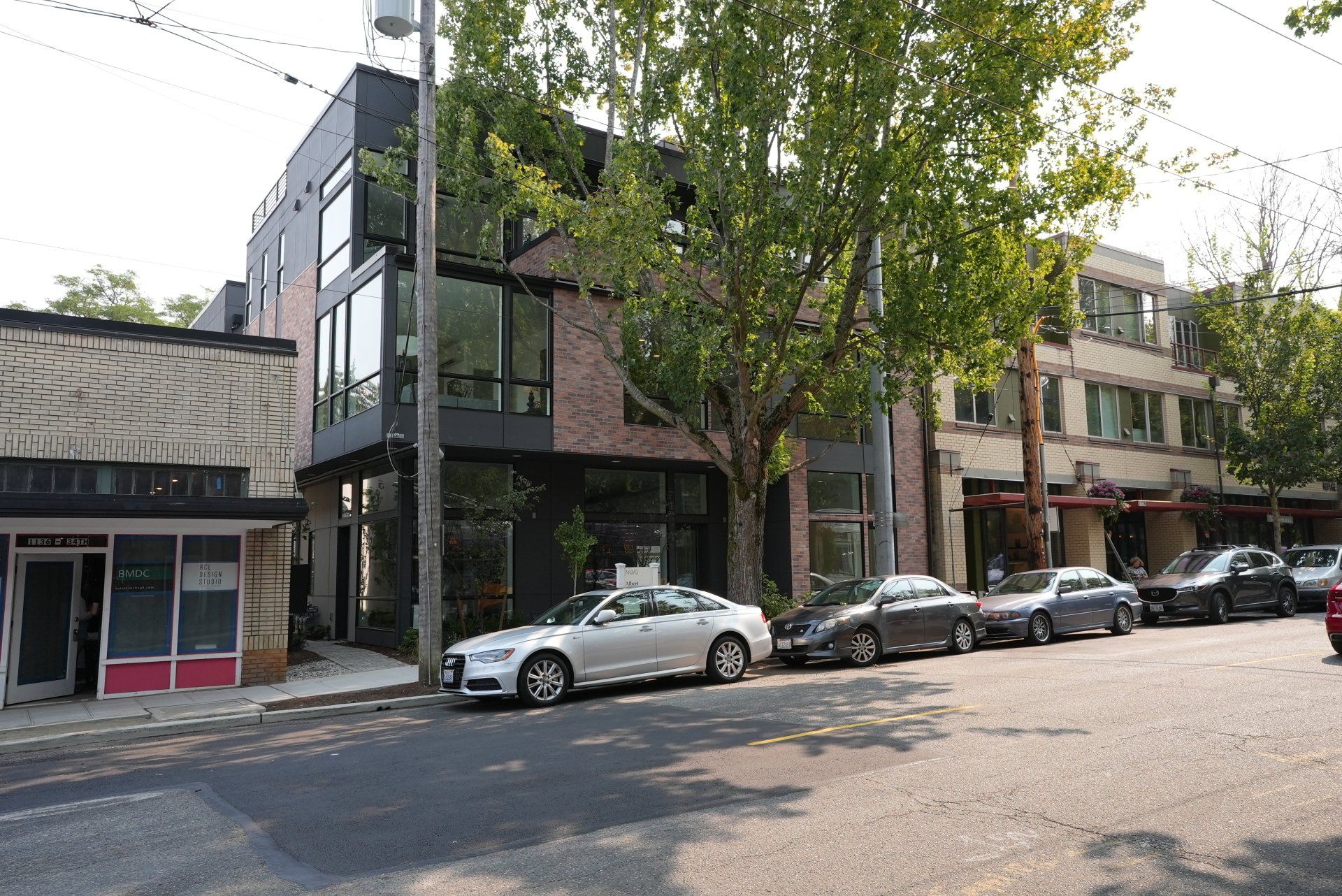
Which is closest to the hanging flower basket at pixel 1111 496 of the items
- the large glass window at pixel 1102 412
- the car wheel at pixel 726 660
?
the large glass window at pixel 1102 412

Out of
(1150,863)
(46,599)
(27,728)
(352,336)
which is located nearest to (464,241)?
(352,336)

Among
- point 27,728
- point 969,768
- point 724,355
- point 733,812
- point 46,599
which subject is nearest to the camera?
point 733,812

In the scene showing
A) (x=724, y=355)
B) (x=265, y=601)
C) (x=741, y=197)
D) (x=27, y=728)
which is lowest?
(x=27, y=728)

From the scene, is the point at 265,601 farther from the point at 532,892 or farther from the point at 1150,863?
the point at 1150,863

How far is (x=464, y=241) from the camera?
1914 centimetres

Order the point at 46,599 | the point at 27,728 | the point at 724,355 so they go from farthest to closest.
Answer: the point at 724,355 < the point at 46,599 < the point at 27,728

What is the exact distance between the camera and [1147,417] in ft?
102

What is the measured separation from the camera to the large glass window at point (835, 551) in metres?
22.6

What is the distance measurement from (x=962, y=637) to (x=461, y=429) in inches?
381

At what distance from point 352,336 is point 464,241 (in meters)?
2.96

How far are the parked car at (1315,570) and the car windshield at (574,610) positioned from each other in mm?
18008

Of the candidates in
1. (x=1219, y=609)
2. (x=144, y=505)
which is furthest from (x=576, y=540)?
(x=1219, y=609)

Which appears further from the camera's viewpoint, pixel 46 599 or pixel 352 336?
pixel 352 336

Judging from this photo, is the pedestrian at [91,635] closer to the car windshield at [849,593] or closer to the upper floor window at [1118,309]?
the car windshield at [849,593]
